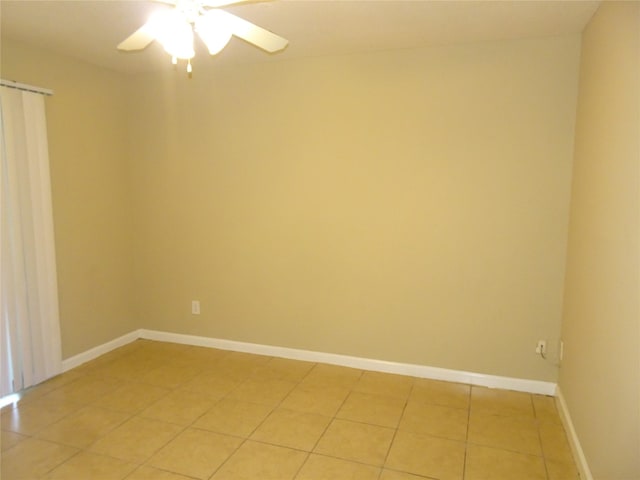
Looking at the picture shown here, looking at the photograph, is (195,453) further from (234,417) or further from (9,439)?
(9,439)

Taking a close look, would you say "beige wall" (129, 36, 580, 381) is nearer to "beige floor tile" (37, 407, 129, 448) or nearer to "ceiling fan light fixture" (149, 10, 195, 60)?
"beige floor tile" (37, 407, 129, 448)

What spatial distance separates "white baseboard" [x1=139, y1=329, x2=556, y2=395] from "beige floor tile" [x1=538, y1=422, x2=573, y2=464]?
41cm

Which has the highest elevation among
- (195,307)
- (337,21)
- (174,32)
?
(337,21)

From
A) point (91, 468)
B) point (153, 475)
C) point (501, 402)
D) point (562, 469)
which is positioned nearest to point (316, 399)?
point (153, 475)

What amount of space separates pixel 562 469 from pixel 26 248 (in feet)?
11.6

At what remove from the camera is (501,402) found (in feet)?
9.34

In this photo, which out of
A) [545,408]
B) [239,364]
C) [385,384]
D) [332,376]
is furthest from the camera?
[239,364]

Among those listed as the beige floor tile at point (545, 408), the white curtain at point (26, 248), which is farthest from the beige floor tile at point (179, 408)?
the beige floor tile at point (545, 408)

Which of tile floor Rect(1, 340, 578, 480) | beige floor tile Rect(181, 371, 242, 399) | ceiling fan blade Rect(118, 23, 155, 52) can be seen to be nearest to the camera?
ceiling fan blade Rect(118, 23, 155, 52)

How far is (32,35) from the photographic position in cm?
276

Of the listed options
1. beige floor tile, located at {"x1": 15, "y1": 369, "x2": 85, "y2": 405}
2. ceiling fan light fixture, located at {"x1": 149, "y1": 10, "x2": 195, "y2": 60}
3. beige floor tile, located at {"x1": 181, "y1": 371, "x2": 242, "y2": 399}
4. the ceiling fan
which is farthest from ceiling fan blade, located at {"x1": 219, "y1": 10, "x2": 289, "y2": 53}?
beige floor tile, located at {"x1": 15, "y1": 369, "x2": 85, "y2": 405}

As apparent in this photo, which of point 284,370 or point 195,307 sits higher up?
point 195,307

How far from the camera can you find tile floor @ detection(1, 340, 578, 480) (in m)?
2.18

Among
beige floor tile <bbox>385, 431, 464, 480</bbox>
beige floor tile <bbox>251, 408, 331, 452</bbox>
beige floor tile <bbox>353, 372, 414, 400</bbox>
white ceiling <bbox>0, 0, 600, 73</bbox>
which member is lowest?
beige floor tile <bbox>385, 431, 464, 480</bbox>
